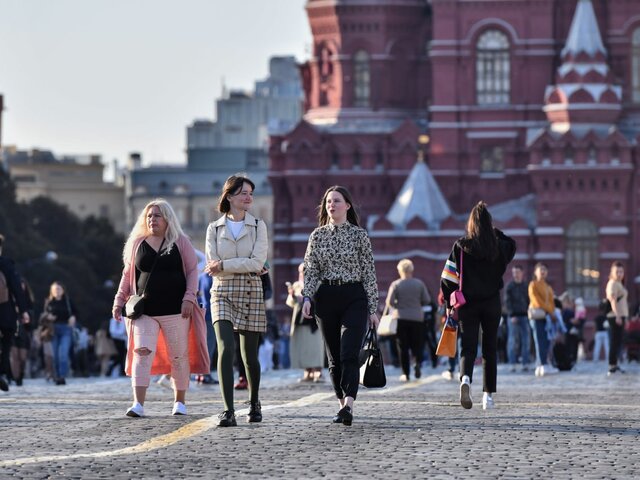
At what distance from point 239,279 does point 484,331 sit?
9.83ft

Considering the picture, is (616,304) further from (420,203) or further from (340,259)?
(420,203)

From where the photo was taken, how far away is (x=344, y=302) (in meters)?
19.8

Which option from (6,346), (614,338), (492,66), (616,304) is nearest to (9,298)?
(6,346)

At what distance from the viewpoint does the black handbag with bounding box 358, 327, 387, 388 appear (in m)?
19.7

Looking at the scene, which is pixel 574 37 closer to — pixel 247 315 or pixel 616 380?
pixel 616 380

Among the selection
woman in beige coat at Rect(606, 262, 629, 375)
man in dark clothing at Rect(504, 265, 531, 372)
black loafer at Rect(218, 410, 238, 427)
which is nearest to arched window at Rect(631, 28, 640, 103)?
man in dark clothing at Rect(504, 265, 531, 372)

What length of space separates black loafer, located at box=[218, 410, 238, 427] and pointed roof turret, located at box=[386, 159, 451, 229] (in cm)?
7797

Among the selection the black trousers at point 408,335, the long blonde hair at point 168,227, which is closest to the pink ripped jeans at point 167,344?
the long blonde hair at point 168,227

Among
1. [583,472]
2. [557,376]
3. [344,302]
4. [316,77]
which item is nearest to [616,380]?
[557,376]

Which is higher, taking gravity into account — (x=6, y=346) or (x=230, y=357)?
(x=6, y=346)

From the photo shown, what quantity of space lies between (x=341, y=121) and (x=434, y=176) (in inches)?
174

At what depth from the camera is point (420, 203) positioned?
97688 millimetres

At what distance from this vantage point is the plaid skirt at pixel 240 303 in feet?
64.5

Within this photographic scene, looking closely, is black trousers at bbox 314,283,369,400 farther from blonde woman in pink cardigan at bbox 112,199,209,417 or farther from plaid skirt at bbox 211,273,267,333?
blonde woman in pink cardigan at bbox 112,199,209,417
